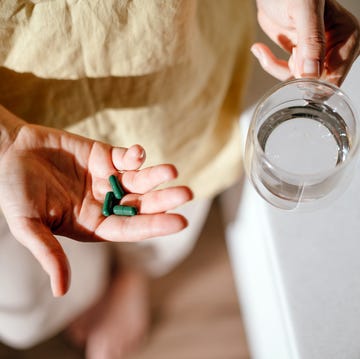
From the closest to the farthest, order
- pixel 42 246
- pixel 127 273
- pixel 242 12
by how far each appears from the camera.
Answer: pixel 42 246
pixel 242 12
pixel 127 273

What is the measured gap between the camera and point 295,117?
26.3 inches

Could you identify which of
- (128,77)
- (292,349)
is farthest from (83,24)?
(292,349)

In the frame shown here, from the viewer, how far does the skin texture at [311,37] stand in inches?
23.3

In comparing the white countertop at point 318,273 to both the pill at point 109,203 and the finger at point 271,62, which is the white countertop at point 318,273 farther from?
the pill at point 109,203

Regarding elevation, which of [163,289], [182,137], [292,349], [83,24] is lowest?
[163,289]

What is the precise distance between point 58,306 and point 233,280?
0.52 metres

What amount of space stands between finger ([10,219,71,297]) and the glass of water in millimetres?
247

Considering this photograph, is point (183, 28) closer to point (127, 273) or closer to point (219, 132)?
point (219, 132)

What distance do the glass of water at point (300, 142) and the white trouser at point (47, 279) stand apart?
390 mm

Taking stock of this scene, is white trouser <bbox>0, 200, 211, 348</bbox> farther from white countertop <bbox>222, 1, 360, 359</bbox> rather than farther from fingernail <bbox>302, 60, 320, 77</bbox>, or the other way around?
fingernail <bbox>302, 60, 320, 77</bbox>

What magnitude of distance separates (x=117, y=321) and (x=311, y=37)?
39.5 inches

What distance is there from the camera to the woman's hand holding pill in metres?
0.56

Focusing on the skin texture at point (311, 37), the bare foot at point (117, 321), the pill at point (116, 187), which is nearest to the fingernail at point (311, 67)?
the skin texture at point (311, 37)

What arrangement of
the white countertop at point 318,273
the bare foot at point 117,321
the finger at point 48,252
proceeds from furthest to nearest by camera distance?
the bare foot at point 117,321 < the white countertop at point 318,273 < the finger at point 48,252
